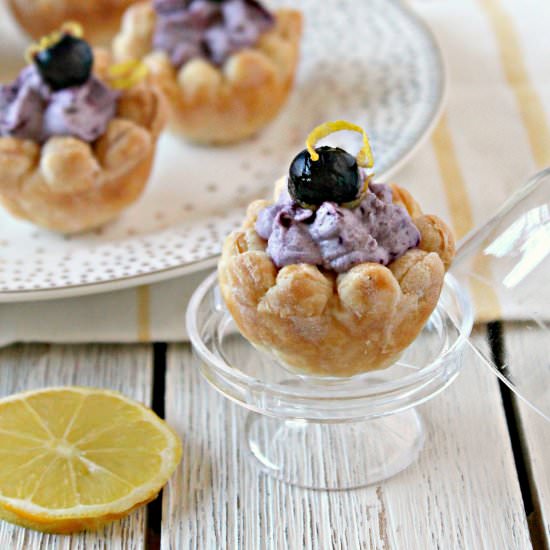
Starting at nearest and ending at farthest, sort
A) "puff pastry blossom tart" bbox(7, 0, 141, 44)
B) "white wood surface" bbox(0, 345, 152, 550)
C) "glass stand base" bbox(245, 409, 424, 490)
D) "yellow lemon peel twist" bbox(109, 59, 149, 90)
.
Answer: "glass stand base" bbox(245, 409, 424, 490)
"white wood surface" bbox(0, 345, 152, 550)
"yellow lemon peel twist" bbox(109, 59, 149, 90)
"puff pastry blossom tart" bbox(7, 0, 141, 44)

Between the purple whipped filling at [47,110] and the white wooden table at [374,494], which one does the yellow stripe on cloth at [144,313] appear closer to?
the white wooden table at [374,494]

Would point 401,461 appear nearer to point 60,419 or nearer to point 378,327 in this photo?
point 378,327

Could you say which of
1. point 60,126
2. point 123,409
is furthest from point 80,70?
point 123,409

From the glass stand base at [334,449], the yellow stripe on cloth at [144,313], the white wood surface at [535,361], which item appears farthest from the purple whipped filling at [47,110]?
the white wood surface at [535,361]

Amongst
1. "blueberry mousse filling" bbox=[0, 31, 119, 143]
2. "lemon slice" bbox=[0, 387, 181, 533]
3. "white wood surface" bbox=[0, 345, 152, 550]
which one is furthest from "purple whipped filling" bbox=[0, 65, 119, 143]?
"lemon slice" bbox=[0, 387, 181, 533]

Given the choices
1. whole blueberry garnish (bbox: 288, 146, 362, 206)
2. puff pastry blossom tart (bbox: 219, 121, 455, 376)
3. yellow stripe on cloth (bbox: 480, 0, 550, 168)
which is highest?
whole blueberry garnish (bbox: 288, 146, 362, 206)

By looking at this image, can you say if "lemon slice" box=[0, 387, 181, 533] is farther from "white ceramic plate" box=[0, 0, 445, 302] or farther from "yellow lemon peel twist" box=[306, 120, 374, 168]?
"yellow lemon peel twist" box=[306, 120, 374, 168]
